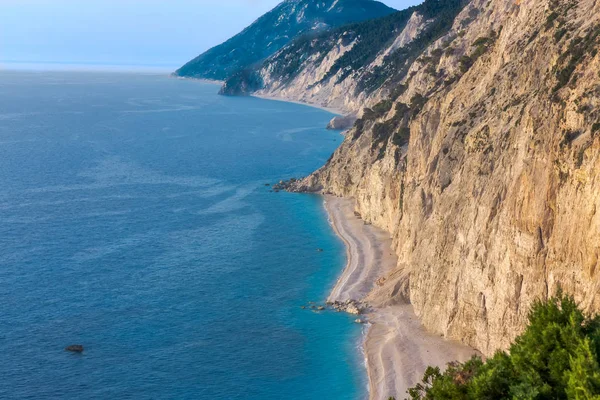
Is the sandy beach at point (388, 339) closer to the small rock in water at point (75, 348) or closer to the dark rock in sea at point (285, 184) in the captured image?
the small rock in water at point (75, 348)

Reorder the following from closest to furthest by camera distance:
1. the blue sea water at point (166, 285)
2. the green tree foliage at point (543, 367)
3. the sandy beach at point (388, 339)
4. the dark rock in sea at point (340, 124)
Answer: the green tree foliage at point (543, 367), the blue sea water at point (166, 285), the sandy beach at point (388, 339), the dark rock in sea at point (340, 124)

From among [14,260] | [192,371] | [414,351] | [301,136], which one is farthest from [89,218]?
[301,136]

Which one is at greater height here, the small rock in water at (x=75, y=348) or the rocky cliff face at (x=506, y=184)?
the rocky cliff face at (x=506, y=184)

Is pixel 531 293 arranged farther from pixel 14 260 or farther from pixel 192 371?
pixel 14 260

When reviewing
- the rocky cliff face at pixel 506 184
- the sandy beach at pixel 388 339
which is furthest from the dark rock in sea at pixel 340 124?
the sandy beach at pixel 388 339

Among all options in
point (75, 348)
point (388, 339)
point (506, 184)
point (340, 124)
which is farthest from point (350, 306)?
point (340, 124)

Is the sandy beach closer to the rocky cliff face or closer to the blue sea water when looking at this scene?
the rocky cliff face
